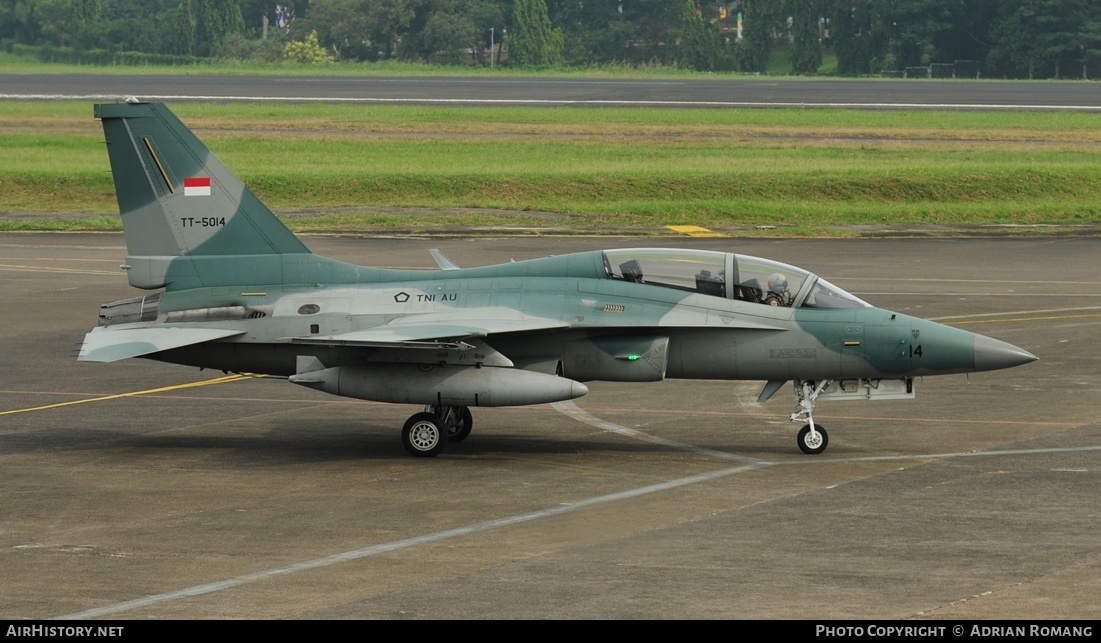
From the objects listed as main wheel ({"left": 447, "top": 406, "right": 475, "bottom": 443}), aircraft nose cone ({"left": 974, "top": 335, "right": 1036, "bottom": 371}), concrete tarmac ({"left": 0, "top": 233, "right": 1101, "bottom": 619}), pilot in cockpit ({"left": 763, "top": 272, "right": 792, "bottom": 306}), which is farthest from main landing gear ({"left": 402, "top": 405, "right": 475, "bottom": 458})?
aircraft nose cone ({"left": 974, "top": 335, "right": 1036, "bottom": 371})

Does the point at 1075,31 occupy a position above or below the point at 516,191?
above

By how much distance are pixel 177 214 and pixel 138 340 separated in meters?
2.21

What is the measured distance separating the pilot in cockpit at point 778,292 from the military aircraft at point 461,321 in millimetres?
29

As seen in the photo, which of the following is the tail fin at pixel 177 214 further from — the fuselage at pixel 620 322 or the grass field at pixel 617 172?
the grass field at pixel 617 172

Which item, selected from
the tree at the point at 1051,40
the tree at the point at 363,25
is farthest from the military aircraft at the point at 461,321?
the tree at the point at 363,25

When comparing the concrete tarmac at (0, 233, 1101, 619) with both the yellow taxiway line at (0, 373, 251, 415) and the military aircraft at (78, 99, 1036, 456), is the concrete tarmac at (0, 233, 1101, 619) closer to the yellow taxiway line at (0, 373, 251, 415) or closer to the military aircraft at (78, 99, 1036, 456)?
the yellow taxiway line at (0, 373, 251, 415)

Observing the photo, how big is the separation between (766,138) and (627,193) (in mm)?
17910

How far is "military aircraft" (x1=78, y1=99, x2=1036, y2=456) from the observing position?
20.2 metres

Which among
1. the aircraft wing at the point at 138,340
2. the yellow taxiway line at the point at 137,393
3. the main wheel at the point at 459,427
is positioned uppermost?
the aircraft wing at the point at 138,340

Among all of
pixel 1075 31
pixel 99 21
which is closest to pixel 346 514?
pixel 1075 31

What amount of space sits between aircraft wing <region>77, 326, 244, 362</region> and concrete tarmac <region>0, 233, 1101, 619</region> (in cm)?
150

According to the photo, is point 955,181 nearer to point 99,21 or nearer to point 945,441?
point 945,441

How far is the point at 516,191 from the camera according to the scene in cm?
5794

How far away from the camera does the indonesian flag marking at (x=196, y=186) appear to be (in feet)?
71.0
